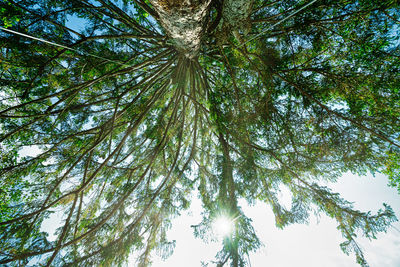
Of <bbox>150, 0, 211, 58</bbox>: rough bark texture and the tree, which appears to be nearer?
<bbox>150, 0, 211, 58</bbox>: rough bark texture

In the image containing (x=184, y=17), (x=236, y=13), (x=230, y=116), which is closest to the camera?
(x=184, y=17)

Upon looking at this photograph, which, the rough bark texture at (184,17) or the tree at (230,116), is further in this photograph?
the tree at (230,116)

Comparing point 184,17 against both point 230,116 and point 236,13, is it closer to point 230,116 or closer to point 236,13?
point 236,13

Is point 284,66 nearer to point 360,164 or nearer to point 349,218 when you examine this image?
point 360,164

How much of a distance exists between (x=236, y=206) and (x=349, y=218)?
2.07 meters

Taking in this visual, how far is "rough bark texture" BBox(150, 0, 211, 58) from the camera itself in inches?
66.1

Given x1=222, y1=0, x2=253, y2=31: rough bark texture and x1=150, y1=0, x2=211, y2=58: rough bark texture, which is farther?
x1=222, y1=0, x2=253, y2=31: rough bark texture

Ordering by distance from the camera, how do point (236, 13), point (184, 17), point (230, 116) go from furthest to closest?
point (230, 116) < point (236, 13) < point (184, 17)

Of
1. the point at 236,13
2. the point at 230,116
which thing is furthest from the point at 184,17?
the point at 230,116

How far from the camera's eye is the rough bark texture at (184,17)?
5.51ft

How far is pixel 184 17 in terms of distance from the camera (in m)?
1.88

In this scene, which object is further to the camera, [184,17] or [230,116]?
[230,116]

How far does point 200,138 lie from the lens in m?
5.54

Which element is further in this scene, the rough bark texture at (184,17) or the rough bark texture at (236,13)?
the rough bark texture at (236,13)
